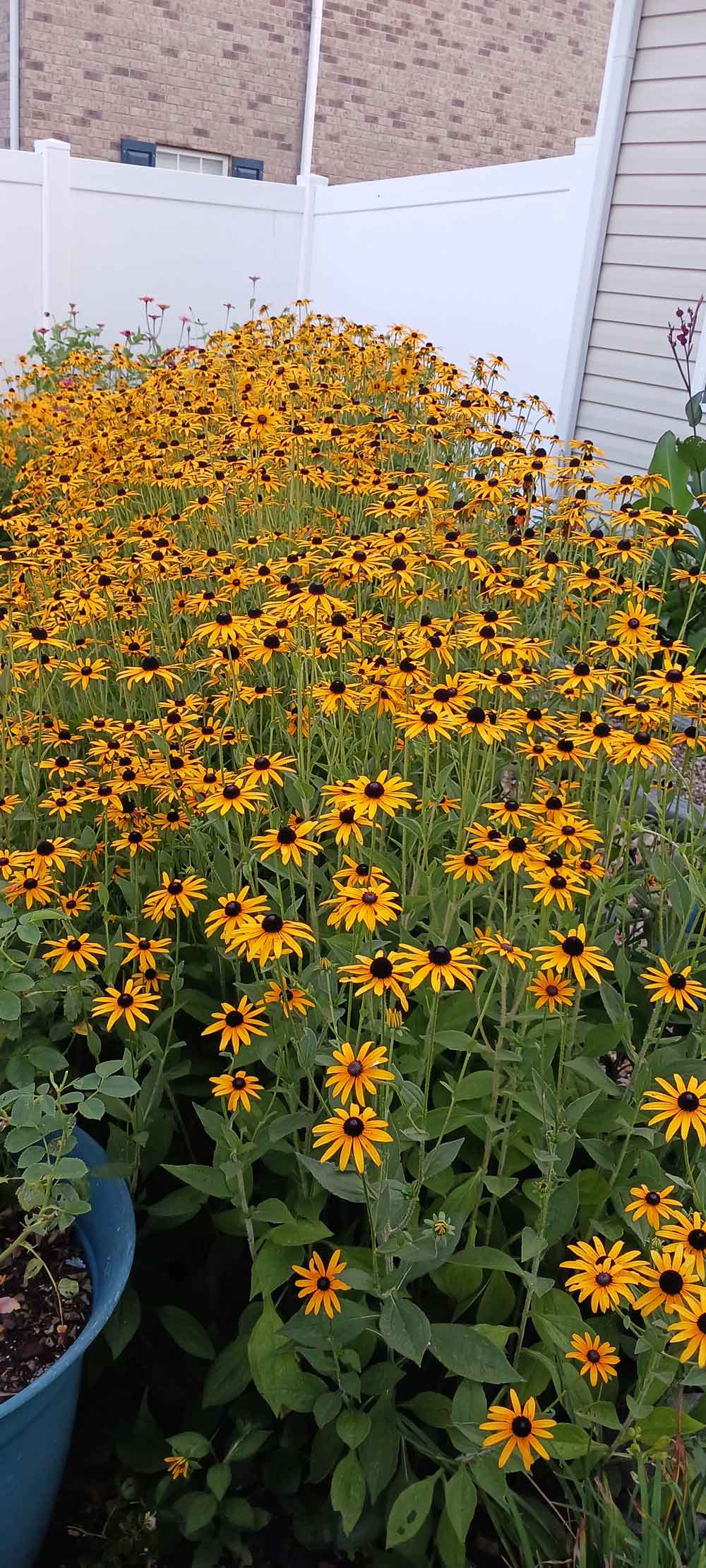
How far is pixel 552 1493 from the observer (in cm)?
173

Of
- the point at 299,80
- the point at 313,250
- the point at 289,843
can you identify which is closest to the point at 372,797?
the point at 289,843

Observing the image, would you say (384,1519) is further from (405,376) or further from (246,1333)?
(405,376)

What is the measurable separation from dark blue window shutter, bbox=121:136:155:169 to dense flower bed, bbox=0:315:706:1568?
31.9 ft

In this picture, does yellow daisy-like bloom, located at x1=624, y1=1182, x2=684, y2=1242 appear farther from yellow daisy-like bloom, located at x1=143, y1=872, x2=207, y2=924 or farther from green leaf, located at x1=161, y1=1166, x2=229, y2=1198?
yellow daisy-like bloom, located at x1=143, y1=872, x2=207, y2=924

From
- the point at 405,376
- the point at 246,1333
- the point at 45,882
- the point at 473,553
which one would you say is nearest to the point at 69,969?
the point at 45,882

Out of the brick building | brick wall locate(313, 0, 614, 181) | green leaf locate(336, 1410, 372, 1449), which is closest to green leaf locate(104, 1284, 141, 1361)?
green leaf locate(336, 1410, 372, 1449)

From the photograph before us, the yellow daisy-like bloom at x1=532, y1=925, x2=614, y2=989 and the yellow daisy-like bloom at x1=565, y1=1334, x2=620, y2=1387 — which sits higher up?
the yellow daisy-like bloom at x1=532, y1=925, x2=614, y2=989

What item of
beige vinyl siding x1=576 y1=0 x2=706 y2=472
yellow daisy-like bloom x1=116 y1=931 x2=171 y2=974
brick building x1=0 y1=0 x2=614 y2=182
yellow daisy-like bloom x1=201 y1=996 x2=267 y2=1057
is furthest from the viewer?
brick building x1=0 y1=0 x2=614 y2=182

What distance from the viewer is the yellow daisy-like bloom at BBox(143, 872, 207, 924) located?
1.78 m

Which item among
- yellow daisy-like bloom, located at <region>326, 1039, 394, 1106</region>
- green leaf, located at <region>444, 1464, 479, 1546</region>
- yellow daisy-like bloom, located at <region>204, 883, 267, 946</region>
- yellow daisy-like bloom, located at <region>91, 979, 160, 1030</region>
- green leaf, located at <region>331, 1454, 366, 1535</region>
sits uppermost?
yellow daisy-like bloom, located at <region>204, 883, 267, 946</region>

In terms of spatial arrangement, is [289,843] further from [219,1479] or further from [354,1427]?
[219,1479]

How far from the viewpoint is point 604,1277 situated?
1358mm

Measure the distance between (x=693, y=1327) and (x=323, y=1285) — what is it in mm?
477

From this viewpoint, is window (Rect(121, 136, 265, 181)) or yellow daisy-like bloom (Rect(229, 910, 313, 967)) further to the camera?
window (Rect(121, 136, 265, 181))
